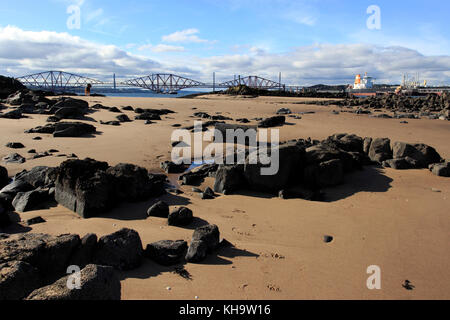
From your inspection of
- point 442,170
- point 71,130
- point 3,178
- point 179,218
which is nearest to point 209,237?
point 179,218

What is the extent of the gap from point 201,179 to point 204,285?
14.6 ft

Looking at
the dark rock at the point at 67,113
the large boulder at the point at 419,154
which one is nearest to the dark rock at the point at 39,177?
the large boulder at the point at 419,154

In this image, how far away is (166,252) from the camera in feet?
12.5

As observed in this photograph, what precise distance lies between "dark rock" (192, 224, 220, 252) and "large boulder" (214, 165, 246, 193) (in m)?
2.57

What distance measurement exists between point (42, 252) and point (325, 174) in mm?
5508

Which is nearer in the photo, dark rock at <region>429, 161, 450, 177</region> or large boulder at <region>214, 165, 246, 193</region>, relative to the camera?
large boulder at <region>214, 165, 246, 193</region>

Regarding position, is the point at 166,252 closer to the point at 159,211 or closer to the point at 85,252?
the point at 85,252

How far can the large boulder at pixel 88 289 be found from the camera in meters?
2.40

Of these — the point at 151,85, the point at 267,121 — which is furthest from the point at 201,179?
the point at 151,85

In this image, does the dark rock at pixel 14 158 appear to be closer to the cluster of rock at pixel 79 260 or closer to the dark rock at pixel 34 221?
the dark rock at pixel 34 221

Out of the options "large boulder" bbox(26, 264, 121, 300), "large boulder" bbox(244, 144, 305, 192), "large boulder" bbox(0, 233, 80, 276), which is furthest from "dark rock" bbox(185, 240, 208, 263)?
"large boulder" bbox(244, 144, 305, 192)

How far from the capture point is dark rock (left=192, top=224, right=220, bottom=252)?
402cm

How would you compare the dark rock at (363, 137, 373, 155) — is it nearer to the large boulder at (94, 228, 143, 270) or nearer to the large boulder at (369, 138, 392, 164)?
the large boulder at (369, 138, 392, 164)
